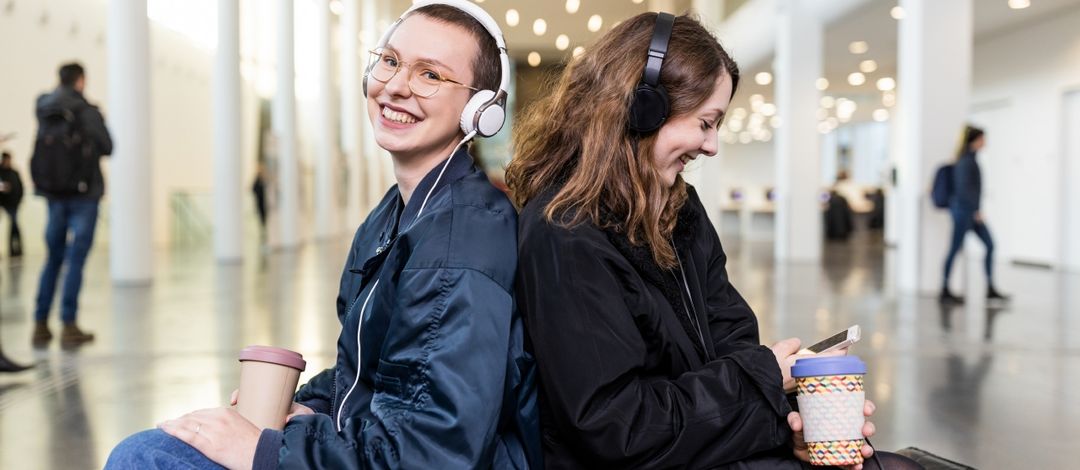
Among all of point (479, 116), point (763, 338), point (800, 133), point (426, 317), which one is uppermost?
point (800, 133)

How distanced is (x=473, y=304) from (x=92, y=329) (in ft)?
19.4

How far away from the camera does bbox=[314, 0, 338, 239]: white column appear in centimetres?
2050

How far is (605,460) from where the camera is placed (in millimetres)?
1437

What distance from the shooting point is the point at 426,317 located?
1319mm

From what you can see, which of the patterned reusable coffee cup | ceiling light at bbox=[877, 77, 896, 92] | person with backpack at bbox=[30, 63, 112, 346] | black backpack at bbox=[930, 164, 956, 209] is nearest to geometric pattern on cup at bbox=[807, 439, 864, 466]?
the patterned reusable coffee cup

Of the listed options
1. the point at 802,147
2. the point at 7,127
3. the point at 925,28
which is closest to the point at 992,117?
the point at 802,147

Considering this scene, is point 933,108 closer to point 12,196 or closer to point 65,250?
point 65,250

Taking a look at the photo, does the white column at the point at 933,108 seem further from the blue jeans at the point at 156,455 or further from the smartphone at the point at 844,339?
the blue jeans at the point at 156,455

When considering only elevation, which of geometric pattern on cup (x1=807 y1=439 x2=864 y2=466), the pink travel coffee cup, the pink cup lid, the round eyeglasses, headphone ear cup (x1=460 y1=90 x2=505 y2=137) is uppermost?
the round eyeglasses

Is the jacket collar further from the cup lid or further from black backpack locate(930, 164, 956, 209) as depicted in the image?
black backpack locate(930, 164, 956, 209)

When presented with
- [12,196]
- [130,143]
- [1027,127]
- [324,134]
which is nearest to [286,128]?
[324,134]

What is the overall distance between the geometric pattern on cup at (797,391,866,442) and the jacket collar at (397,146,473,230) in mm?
665

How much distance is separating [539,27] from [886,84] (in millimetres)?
10364

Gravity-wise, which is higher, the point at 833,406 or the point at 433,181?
the point at 433,181
